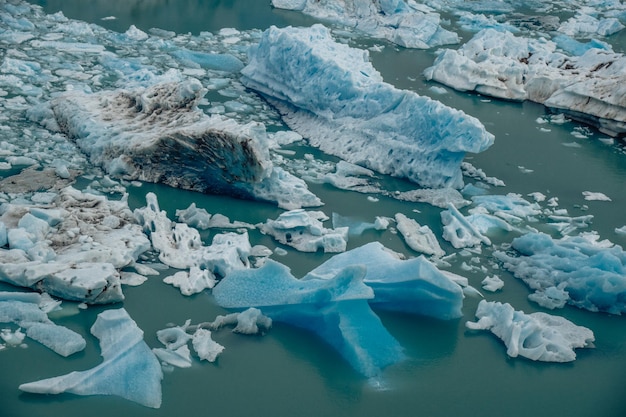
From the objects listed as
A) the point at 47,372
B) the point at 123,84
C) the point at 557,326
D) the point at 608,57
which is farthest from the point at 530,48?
the point at 47,372

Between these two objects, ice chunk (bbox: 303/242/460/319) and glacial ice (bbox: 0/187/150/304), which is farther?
ice chunk (bbox: 303/242/460/319)

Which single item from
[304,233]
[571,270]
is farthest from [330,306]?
[571,270]

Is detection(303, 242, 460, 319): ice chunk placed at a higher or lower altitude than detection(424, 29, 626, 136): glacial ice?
higher

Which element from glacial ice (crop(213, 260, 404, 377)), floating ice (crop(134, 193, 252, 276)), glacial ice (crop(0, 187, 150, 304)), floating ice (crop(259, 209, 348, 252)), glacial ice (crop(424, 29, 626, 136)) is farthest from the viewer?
glacial ice (crop(424, 29, 626, 136))

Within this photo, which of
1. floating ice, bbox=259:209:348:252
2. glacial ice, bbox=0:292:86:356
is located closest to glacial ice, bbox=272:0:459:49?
floating ice, bbox=259:209:348:252

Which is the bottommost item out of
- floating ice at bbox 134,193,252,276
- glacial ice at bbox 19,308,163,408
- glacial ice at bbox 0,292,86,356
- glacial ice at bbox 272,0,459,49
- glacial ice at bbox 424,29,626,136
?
glacial ice at bbox 272,0,459,49

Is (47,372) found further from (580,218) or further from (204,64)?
(204,64)

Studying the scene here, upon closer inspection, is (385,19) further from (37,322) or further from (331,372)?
(37,322)

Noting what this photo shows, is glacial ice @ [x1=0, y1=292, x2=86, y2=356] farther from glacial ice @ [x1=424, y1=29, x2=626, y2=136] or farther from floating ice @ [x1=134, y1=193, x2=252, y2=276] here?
glacial ice @ [x1=424, y1=29, x2=626, y2=136]
